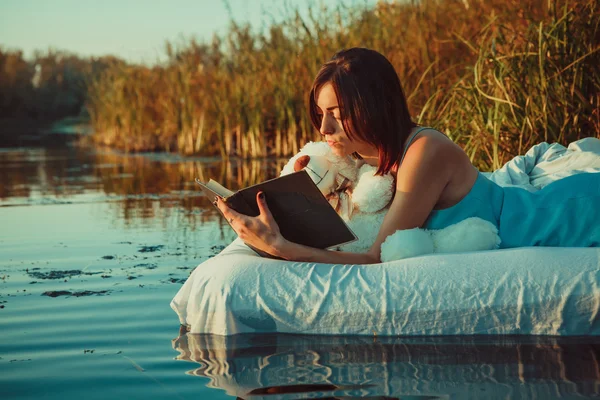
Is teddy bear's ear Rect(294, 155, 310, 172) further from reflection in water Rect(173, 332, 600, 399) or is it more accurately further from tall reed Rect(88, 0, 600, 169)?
tall reed Rect(88, 0, 600, 169)

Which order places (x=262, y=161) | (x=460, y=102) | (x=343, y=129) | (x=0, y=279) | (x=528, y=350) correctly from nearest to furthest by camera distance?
(x=528, y=350) → (x=343, y=129) → (x=0, y=279) → (x=460, y=102) → (x=262, y=161)

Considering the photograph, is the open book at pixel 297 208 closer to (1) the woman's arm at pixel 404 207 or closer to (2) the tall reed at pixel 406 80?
(1) the woman's arm at pixel 404 207

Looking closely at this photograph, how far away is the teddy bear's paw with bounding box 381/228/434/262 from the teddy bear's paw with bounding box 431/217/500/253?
0.08 metres

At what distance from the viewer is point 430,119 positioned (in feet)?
22.7

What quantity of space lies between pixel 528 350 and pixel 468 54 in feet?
18.2

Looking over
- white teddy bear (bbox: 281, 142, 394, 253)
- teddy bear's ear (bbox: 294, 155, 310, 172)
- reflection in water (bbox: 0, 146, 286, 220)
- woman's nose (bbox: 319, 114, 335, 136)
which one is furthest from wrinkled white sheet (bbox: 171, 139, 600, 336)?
reflection in water (bbox: 0, 146, 286, 220)

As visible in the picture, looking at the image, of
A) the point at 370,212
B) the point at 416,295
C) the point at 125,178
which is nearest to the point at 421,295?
the point at 416,295

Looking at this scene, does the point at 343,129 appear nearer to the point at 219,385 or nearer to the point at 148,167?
the point at 219,385

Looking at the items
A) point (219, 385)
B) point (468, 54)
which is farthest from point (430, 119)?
point (219, 385)

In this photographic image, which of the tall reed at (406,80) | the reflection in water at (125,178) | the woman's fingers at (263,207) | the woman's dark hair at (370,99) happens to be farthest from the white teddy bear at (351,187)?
the reflection in water at (125,178)

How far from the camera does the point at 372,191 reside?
325 cm

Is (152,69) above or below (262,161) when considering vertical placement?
above

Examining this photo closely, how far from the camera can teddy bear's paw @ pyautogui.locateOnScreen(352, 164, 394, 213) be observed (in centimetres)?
324

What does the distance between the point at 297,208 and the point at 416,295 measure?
1.77 feet
